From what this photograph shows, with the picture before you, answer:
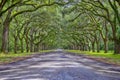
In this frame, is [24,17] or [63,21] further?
[63,21]

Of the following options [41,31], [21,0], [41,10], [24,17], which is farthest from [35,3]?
[41,31]

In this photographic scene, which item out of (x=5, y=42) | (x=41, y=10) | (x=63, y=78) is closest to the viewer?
(x=63, y=78)

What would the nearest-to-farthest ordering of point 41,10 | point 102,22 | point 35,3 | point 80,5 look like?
1. point 35,3
2. point 80,5
3. point 41,10
4. point 102,22

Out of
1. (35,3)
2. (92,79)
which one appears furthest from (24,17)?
(92,79)

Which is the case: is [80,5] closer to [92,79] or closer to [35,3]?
[35,3]

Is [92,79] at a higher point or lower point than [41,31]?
lower

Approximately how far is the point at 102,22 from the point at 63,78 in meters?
57.2

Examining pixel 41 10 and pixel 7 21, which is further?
pixel 41 10

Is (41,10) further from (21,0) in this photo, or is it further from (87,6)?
(21,0)

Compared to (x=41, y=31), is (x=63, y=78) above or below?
below

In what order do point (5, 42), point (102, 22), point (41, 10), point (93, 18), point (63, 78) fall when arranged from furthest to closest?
point (102, 22) < point (93, 18) < point (41, 10) < point (5, 42) < point (63, 78)

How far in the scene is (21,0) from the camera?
36.8 metres

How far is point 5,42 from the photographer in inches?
1797

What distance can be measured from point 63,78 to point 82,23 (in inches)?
2439
